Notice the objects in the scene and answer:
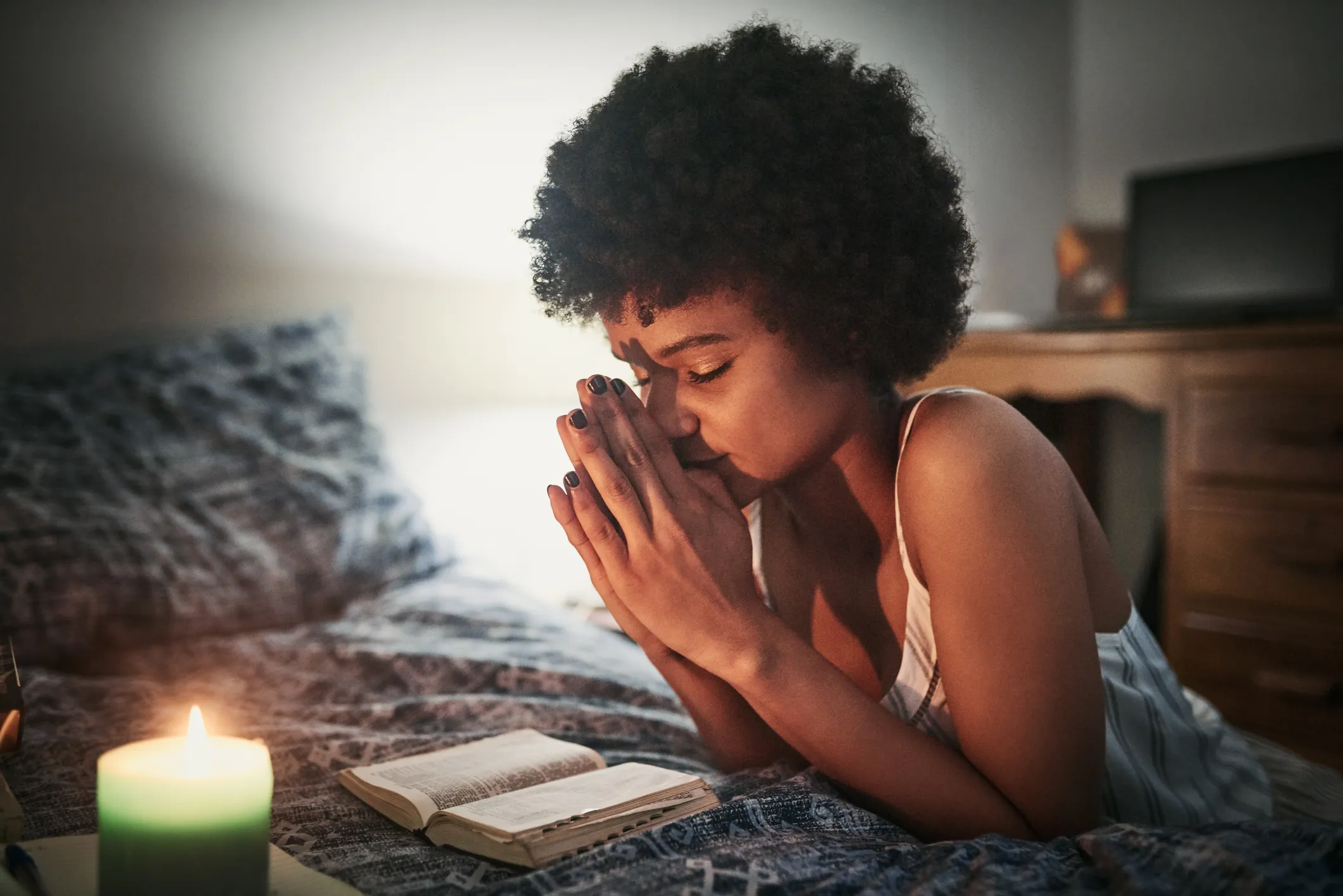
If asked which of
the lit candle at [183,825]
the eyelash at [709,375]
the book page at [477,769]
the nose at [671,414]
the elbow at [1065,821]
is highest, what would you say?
the eyelash at [709,375]

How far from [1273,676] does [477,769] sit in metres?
1.61

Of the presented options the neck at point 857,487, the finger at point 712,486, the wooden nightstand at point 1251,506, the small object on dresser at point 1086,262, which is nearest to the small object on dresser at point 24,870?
the finger at point 712,486

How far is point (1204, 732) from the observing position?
3.35 feet

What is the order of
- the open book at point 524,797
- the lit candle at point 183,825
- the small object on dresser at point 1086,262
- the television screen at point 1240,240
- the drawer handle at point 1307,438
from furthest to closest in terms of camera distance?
the small object on dresser at point 1086,262 < the television screen at point 1240,240 < the drawer handle at point 1307,438 < the open book at point 524,797 < the lit candle at point 183,825

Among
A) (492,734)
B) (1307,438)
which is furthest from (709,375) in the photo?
(1307,438)

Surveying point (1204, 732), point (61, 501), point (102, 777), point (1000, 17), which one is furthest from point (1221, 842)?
point (1000, 17)

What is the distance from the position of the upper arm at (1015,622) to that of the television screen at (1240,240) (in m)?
1.56

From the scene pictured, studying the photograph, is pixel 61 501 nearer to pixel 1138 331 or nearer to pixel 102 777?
pixel 102 777

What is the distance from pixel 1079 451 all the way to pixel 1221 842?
1842 millimetres

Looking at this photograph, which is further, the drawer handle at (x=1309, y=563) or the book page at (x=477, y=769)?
the drawer handle at (x=1309, y=563)

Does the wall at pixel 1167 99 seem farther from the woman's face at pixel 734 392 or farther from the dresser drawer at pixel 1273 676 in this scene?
the woman's face at pixel 734 392

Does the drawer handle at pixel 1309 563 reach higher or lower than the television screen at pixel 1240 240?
lower

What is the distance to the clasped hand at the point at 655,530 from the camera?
81 cm

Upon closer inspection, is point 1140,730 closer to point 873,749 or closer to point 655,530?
point 873,749
